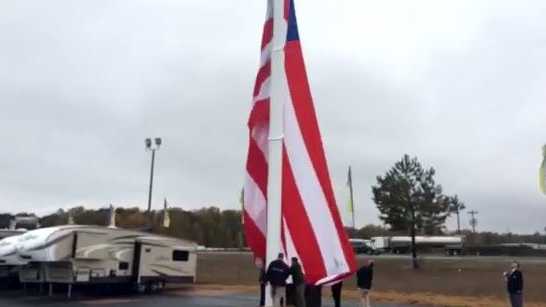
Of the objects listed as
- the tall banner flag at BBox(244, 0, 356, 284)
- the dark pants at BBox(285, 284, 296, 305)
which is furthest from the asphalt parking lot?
the tall banner flag at BBox(244, 0, 356, 284)

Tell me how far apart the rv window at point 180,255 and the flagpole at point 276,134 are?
58.3ft

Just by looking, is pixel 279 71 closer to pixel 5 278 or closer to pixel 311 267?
pixel 311 267

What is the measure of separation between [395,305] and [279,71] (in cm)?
1467

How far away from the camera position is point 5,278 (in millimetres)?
29406

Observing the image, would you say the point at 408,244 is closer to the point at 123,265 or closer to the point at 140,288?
the point at 140,288

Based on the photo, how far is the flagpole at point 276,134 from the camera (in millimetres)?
9398

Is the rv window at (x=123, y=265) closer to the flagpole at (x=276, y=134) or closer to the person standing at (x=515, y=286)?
the person standing at (x=515, y=286)

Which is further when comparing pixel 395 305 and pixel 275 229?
pixel 395 305

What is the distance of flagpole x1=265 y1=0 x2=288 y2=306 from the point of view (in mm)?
9398

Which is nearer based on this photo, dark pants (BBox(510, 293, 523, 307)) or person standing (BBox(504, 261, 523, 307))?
person standing (BBox(504, 261, 523, 307))

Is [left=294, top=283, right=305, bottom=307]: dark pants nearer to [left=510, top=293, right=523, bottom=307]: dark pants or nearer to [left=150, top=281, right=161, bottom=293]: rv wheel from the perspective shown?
[left=510, top=293, right=523, bottom=307]: dark pants

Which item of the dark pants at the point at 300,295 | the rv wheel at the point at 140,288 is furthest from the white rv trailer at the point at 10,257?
the dark pants at the point at 300,295

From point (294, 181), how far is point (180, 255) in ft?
59.6

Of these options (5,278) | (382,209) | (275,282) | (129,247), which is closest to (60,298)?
(129,247)
